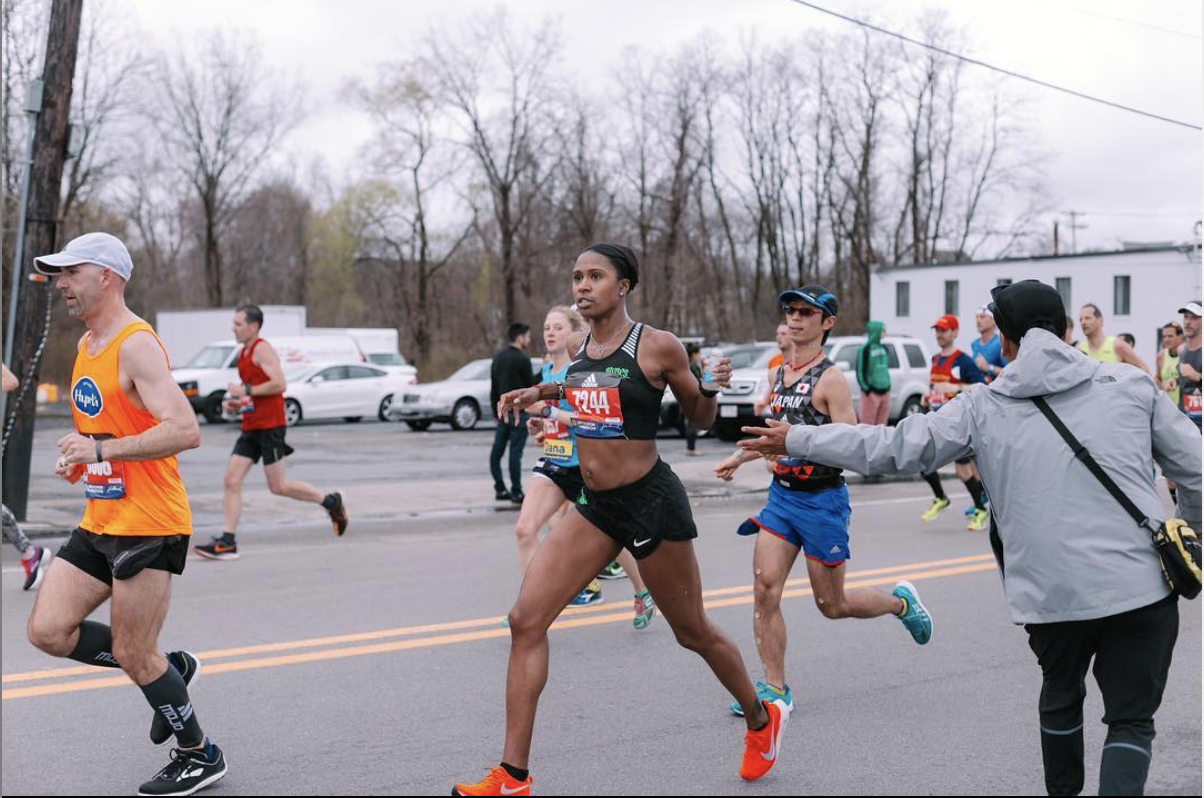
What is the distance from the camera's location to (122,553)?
4.41 metres

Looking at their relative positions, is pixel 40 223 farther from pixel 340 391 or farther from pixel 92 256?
pixel 340 391

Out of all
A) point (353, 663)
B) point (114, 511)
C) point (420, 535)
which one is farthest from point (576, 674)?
point (420, 535)

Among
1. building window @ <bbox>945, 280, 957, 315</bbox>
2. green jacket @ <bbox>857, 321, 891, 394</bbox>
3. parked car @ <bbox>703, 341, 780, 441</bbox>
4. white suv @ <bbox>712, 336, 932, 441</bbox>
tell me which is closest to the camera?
green jacket @ <bbox>857, 321, 891, 394</bbox>

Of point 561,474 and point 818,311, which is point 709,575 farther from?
point 818,311

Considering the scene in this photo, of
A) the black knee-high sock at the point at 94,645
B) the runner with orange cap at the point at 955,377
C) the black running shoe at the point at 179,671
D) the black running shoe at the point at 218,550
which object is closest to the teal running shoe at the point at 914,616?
the black running shoe at the point at 179,671

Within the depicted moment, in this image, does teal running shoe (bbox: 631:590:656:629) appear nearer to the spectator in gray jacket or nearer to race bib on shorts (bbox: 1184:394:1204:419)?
the spectator in gray jacket

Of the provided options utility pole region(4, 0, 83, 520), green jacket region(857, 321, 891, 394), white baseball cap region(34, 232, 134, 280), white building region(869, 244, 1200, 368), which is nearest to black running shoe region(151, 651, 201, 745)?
white baseball cap region(34, 232, 134, 280)

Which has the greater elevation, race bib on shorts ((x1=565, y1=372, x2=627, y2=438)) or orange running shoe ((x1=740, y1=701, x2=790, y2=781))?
race bib on shorts ((x1=565, y1=372, x2=627, y2=438))

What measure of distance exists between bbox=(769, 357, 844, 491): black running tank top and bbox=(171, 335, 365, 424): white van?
20972mm

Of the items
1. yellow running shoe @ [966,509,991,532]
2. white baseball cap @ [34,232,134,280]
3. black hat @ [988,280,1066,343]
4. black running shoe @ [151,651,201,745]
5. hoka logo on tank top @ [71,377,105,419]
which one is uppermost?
white baseball cap @ [34,232,134,280]

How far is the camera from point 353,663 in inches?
255

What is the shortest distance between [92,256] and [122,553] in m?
1.06

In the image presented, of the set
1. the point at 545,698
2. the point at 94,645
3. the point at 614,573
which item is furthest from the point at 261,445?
the point at 94,645

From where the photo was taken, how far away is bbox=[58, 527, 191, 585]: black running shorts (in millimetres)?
4410
